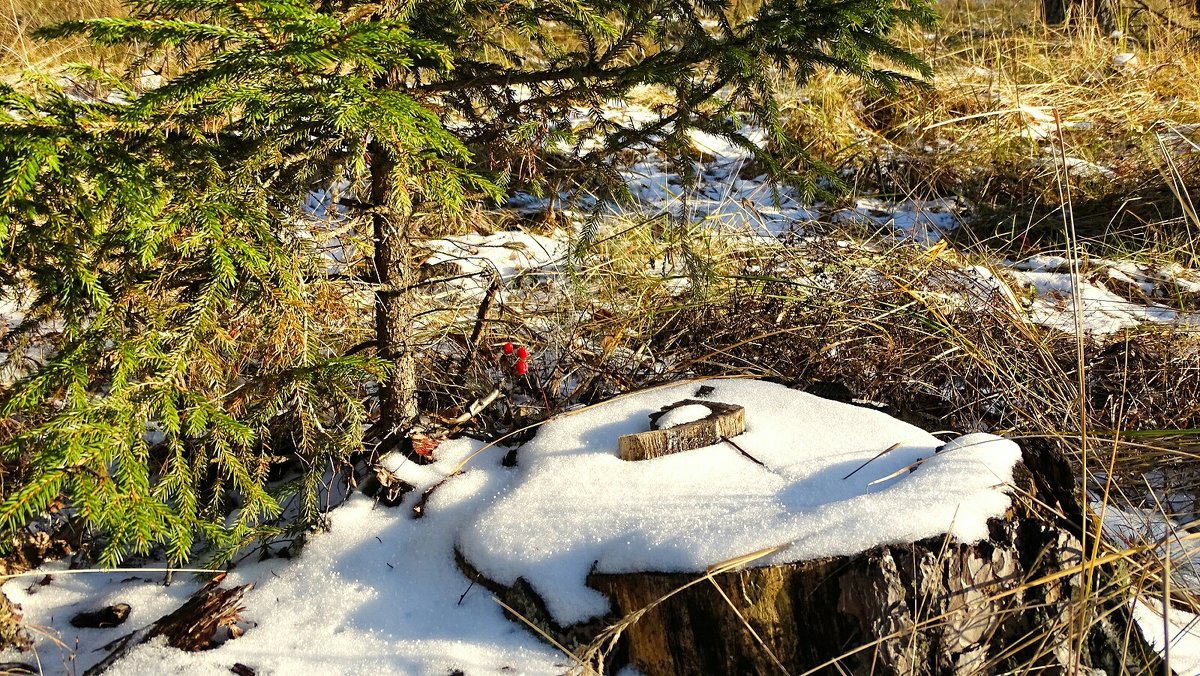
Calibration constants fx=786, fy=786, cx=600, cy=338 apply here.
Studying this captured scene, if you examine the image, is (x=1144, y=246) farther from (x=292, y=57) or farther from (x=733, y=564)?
(x=292, y=57)

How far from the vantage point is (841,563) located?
158 cm

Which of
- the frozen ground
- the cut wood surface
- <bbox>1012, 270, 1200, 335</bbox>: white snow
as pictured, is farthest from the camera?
<bbox>1012, 270, 1200, 335</bbox>: white snow

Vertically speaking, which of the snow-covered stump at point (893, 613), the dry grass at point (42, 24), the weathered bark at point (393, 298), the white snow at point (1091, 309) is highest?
the dry grass at point (42, 24)

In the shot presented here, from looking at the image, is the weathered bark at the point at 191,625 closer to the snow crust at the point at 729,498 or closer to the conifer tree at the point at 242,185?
the conifer tree at the point at 242,185

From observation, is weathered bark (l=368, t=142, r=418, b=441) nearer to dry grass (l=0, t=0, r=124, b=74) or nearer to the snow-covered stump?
the snow-covered stump

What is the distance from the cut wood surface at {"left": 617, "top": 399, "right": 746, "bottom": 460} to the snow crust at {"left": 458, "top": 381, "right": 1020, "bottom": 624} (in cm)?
2

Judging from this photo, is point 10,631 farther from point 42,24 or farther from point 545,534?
point 42,24

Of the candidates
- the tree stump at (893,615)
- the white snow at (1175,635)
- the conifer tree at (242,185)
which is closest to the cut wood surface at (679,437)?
the tree stump at (893,615)

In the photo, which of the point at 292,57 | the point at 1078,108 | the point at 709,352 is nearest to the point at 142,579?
the point at 292,57

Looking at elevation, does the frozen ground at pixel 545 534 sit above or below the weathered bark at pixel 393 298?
below

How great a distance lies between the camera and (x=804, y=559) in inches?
62.6

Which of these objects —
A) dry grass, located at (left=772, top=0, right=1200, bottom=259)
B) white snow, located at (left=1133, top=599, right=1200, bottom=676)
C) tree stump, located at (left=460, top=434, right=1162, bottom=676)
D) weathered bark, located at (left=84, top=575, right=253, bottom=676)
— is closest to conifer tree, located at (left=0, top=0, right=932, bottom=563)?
weathered bark, located at (left=84, top=575, right=253, bottom=676)

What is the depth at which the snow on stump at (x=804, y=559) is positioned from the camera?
158 centimetres

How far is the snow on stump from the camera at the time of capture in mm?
1582
